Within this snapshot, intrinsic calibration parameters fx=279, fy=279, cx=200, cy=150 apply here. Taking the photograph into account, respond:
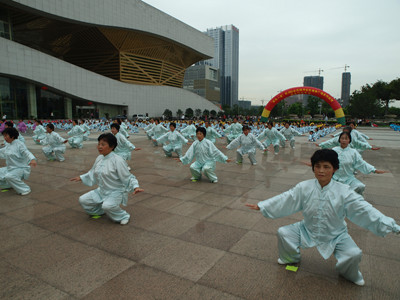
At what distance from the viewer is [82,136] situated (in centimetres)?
1336

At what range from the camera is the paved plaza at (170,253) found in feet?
8.52

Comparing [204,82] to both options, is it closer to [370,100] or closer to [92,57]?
[92,57]

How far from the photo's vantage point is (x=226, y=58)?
127375mm

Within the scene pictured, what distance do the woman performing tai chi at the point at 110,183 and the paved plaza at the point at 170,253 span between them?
246mm

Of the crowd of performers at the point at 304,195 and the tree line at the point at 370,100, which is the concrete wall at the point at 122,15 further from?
the crowd of performers at the point at 304,195

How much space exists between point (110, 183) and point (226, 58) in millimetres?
131001

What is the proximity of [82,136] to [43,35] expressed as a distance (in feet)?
98.5

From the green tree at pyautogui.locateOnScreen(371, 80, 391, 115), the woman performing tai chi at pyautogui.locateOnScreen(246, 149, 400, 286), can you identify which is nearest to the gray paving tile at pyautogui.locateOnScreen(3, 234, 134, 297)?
the woman performing tai chi at pyautogui.locateOnScreen(246, 149, 400, 286)

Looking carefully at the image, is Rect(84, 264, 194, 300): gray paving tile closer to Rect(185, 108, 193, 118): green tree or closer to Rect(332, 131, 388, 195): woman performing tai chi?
Rect(332, 131, 388, 195): woman performing tai chi

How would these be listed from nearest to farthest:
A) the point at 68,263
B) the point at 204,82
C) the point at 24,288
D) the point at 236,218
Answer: the point at 24,288
the point at 68,263
the point at 236,218
the point at 204,82

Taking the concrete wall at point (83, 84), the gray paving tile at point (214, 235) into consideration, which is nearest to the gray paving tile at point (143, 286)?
the gray paving tile at point (214, 235)

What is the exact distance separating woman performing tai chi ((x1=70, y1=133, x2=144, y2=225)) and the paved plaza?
0.81 feet

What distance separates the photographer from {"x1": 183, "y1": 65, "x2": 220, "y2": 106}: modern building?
3605 inches

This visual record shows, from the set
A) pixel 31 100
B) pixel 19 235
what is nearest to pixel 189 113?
pixel 31 100
